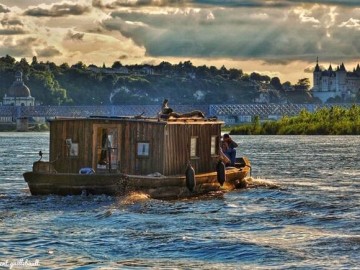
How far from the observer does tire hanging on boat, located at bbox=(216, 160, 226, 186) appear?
1695 inches

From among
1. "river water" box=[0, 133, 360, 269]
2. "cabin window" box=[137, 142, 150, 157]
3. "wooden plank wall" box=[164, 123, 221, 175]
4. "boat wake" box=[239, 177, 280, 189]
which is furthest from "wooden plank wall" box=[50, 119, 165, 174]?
"boat wake" box=[239, 177, 280, 189]

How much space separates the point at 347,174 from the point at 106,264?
114 ft

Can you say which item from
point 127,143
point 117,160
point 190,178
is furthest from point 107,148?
point 190,178

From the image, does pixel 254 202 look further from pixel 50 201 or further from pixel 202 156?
pixel 50 201

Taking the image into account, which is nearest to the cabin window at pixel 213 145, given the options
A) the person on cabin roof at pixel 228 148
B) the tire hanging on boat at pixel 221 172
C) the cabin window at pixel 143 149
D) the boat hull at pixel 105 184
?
the tire hanging on boat at pixel 221 172

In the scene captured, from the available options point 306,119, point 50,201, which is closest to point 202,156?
point 50,201

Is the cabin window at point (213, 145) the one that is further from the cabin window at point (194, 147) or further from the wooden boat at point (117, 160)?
the wooden boat at point (117, 160)

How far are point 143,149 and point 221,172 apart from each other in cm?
469

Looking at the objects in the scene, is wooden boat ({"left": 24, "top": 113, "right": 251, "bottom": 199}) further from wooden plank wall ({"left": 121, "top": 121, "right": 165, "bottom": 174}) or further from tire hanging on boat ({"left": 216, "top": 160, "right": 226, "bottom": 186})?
tire hanging on boat ({"left": 216, "top": 160, "right": 226, "bottom": 186})

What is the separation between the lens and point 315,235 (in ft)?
99.0

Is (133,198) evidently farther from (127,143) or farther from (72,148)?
(72,148)

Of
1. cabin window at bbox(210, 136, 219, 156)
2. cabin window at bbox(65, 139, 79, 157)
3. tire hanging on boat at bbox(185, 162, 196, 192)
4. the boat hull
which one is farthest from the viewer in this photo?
cabin window at bbox(210, 136, 219, 156)

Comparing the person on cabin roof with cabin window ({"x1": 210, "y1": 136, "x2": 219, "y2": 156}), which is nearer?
cabin window ({"x1": 210, "y1": 136, "x2": 219, "y2": 156})

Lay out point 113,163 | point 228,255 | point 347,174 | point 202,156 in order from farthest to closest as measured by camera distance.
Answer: point 347,174 → point 202,156 → point 113,163 → point 228,255
